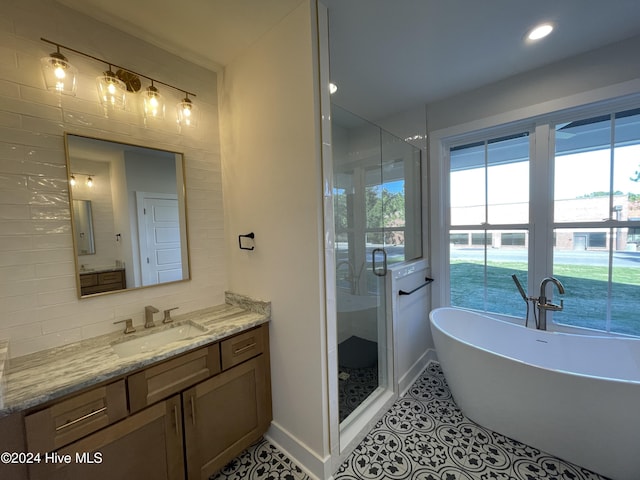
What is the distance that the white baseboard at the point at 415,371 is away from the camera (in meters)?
2.22

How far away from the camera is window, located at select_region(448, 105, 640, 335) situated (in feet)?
6.13


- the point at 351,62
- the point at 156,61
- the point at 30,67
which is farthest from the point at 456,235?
the point at 30,67

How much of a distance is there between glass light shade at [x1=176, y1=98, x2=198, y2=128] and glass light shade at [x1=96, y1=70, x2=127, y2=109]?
0.30m

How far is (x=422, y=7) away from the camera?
1399mm

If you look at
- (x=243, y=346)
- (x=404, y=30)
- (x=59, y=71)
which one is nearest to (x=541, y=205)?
(x=404, y=30)

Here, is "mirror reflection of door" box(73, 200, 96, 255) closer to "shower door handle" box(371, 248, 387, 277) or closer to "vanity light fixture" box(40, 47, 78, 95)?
"vanity light fixture" box(40, 47, 78, 95)

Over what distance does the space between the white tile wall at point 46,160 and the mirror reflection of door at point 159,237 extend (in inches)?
5.6

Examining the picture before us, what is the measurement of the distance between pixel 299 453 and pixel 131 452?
2.97 ft

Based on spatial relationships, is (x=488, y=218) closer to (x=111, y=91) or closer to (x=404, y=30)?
(x=404, y=30)

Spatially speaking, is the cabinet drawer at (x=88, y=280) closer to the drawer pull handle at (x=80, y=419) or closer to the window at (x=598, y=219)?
the drawer pull handle at (x=80, y=419)

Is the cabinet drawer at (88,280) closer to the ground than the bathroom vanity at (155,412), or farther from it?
farther from it

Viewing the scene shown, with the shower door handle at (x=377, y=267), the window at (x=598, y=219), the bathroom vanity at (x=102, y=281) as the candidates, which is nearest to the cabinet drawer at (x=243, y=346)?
the bathroom vanity at (x=102, y=281)

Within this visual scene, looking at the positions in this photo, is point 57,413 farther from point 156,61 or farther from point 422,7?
point 422,7

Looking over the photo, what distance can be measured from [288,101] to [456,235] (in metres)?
2.04
